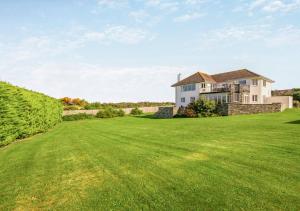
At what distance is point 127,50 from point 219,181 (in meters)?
23.5

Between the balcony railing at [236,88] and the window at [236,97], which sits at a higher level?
the balcony railing at [236,88]

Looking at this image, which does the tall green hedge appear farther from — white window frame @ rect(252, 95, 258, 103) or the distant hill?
the distant hill

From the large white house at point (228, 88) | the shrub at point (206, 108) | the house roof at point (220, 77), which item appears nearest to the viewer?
the shrub at point (206, 108)

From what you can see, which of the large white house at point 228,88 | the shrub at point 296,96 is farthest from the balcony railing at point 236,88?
the shrub at point 296,96

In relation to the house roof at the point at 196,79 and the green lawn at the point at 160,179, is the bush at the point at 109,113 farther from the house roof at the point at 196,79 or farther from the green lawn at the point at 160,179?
the green lawn at the point at 160,179

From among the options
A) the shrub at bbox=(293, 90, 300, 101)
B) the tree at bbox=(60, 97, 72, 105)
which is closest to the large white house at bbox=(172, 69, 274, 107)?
the shrub at bbox=(293, 90, 300, 101)

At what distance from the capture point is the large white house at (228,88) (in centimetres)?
3653

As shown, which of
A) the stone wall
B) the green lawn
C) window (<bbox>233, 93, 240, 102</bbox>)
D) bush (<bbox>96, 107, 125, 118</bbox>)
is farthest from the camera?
bush (<bbox>96, 107, 125, 118</bbox>)

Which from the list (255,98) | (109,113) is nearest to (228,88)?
(255,98)

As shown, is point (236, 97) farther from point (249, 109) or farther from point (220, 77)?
point (220, 77)

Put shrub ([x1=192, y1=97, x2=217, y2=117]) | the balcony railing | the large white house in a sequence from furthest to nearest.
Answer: the large white house, the balcony railing, shrub ([x1=192, y1=97, x2=217, y2=117])

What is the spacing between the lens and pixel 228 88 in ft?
121

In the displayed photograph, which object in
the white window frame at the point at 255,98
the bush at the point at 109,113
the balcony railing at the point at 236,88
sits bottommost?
the bush at the point at 109,113

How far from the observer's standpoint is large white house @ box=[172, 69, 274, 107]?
120 feet
